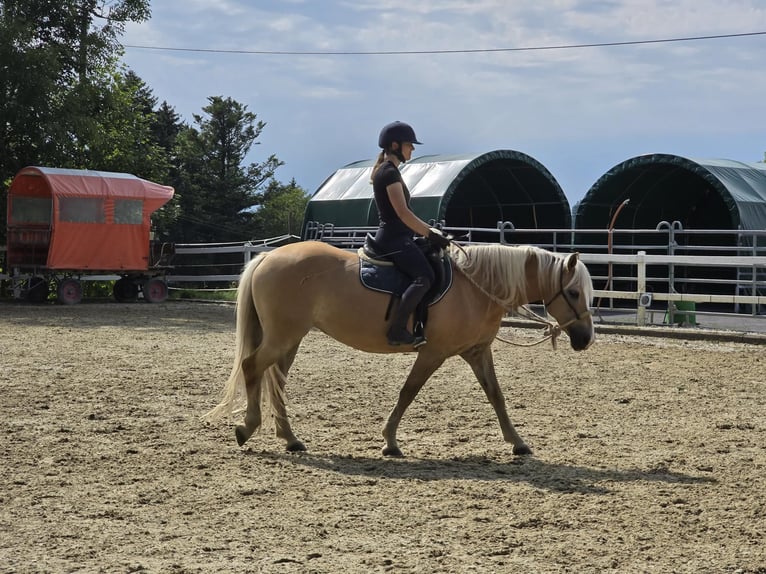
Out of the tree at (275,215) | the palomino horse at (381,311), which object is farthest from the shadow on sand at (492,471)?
the tree at (275,215)

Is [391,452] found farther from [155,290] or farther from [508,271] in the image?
[155,290]

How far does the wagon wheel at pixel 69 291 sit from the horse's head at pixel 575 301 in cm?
1581

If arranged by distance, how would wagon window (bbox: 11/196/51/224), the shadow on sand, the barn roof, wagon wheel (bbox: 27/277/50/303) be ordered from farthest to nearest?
wagon window (bbox: 11/196/51/224), wagon wheel (bbox: 27/277/50/303), the barn roof, the shadow on sand

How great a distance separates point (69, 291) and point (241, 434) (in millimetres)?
15079

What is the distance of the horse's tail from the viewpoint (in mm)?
6379

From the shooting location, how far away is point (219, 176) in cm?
4016

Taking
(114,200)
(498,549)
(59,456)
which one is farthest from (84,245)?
(498,549)

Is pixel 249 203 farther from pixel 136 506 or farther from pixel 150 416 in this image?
pixel 136 506

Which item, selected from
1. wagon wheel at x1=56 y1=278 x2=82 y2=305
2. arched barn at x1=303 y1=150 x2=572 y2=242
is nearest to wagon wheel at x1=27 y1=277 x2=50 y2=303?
wagon wheel at x1=56 y1=278 x2=82 y2=305

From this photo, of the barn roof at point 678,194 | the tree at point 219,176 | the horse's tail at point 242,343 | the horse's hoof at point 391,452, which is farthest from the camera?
the tree at point 219,176

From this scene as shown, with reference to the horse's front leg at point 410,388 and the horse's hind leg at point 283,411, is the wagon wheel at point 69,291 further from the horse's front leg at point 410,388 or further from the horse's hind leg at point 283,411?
the horse's front leg at point 410,388

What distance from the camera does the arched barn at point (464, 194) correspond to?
22031 millimetres

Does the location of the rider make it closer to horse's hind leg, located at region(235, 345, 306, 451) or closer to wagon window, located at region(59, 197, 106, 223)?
horse's hind leg, located at region(235, 345, 306, 451)

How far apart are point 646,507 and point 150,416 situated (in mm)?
4029
